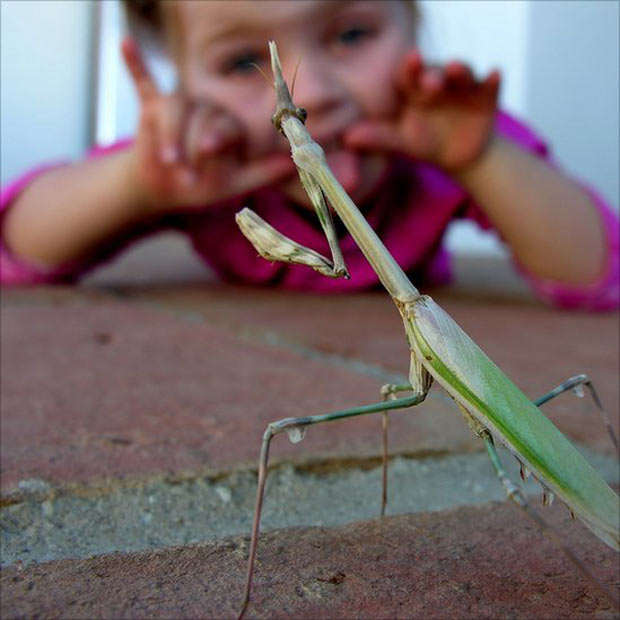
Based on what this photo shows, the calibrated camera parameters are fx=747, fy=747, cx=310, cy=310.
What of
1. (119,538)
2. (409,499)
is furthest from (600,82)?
(119,538)

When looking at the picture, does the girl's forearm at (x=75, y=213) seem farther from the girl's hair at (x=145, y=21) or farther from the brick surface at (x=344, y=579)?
the brick surface at (x=344, y=579)

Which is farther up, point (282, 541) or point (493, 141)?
point (493, 141)

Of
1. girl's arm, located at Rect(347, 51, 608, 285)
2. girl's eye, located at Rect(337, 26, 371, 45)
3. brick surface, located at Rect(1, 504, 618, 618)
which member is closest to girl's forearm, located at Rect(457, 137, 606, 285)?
girl's arm, located at Rect(347, 51, 608, 285)

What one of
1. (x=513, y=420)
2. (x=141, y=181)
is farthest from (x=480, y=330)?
(x=513, y=420)

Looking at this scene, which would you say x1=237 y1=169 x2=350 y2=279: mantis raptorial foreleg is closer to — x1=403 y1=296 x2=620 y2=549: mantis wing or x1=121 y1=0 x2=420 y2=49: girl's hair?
x1=403 y1=296 x2=620 y2=549: mantis wing

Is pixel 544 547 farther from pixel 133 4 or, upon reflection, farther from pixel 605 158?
pixel 605 158

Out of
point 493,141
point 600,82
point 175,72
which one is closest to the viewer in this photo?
point 493,141

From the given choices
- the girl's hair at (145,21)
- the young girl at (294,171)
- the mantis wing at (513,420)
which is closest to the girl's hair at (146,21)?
the girl's hair at (145,21)
